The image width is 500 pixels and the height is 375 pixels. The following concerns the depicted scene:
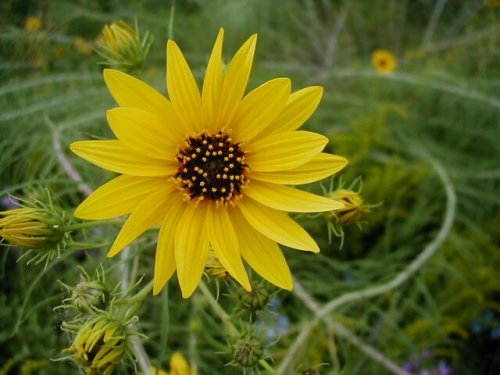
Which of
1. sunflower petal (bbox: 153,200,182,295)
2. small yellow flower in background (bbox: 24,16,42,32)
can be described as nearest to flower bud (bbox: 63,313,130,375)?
sunflower petal (bbox: 153,200,182,295)

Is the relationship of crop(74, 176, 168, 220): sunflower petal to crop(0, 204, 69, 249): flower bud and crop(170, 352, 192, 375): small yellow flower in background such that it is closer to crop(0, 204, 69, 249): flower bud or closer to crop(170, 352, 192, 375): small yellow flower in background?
crop(0, 204, 69, 249): flower bud

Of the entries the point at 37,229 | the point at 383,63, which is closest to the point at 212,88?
the point at 37,229

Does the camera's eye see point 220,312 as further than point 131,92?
Yes

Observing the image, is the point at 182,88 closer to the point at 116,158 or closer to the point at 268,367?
the point at 116,158

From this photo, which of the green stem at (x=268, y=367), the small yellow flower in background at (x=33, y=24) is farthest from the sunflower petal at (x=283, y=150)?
the small yellow flower in background at (x=33, y=24)

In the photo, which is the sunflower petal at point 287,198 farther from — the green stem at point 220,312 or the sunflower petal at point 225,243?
the green stem at point 220,312

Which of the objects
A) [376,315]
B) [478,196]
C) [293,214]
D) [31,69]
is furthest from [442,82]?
[31,69]
